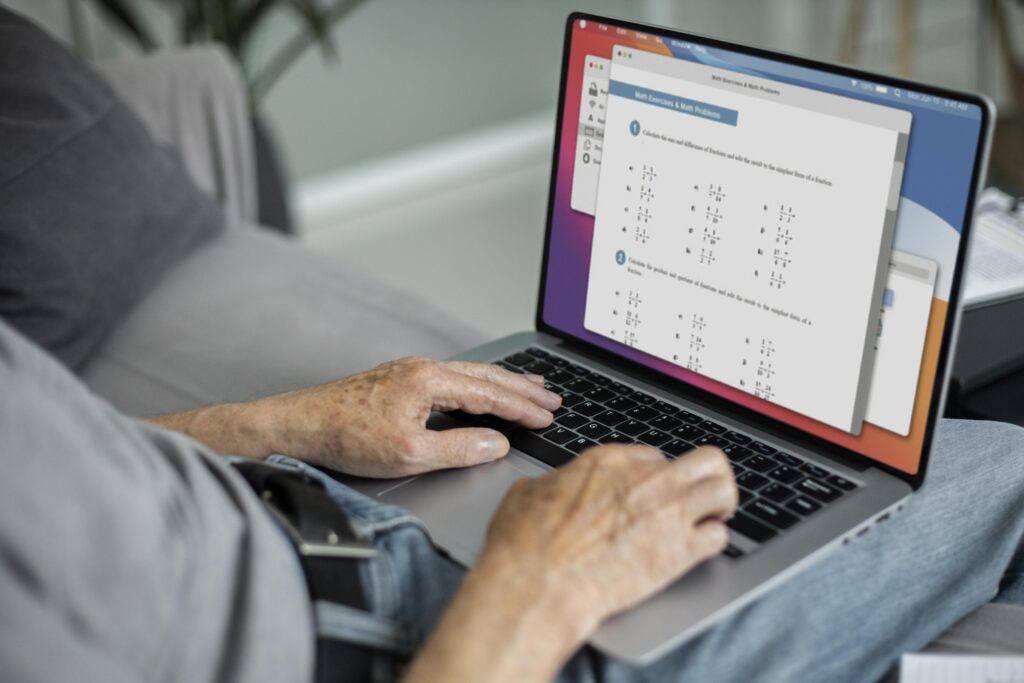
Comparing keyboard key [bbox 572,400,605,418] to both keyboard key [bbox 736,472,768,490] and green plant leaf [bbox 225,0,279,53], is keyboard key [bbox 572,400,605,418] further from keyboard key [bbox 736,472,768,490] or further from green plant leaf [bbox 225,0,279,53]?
green plant leaf [bbox 225,0,279,53]

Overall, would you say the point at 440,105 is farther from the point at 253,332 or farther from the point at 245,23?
the point at 253,332

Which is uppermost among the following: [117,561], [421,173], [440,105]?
[117,561]

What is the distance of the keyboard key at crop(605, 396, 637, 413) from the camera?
1021mm

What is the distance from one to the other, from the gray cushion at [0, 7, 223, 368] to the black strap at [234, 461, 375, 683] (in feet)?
2.30

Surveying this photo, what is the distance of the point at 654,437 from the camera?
0.97 m

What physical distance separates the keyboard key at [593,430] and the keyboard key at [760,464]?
0.13 m

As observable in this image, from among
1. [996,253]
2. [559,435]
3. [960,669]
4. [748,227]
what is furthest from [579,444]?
[996,253]

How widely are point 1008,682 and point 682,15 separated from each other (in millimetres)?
3476

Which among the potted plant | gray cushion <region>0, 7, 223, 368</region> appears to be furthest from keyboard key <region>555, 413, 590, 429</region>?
the potted plant

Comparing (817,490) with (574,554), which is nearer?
(574,554)

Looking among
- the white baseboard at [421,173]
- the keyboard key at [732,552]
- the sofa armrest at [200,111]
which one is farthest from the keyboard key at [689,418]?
the white baseboard at [421,173]

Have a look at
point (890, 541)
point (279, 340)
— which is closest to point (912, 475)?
point (890, 541)

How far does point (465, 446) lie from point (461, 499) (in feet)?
0.16

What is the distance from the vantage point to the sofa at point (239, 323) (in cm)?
134
